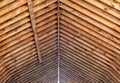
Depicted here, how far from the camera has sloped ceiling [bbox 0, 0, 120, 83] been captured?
6215mm

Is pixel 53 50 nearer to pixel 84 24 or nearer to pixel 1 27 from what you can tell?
pixel 84 24

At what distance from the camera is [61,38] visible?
841 cm

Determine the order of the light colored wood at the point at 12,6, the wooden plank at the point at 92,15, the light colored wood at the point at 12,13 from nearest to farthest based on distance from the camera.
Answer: the light colored wood at the point at 12,6
the light colored wood at the point at 12,13
the wooden plank at the point at 92,15

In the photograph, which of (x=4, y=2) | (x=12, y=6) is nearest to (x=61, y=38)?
(x=12, y=6)

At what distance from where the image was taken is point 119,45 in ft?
23.4

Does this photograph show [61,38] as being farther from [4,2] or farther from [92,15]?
[4,2]

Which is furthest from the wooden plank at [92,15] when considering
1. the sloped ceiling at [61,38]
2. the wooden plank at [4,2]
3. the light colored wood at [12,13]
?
the wooden plank at [4,2]

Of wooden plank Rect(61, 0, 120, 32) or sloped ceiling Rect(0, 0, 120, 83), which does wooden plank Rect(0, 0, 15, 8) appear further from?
wooden plank Rect(61, 0, 120, 32)

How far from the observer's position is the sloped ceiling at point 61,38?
621 centimetres

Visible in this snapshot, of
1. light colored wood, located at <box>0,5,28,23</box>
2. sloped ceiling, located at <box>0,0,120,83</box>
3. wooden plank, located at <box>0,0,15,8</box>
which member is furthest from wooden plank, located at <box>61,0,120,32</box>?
wooden plank, located at <box>0,0,15,8</box>

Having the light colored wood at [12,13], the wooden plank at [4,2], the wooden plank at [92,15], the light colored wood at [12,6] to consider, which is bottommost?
the wooden plank at [92,15]

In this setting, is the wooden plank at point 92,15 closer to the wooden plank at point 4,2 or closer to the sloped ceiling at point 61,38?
the sloped ceiling at point 61,38

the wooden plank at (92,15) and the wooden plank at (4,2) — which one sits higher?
the wooden plank at (4,2)

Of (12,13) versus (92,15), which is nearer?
(12,13)
